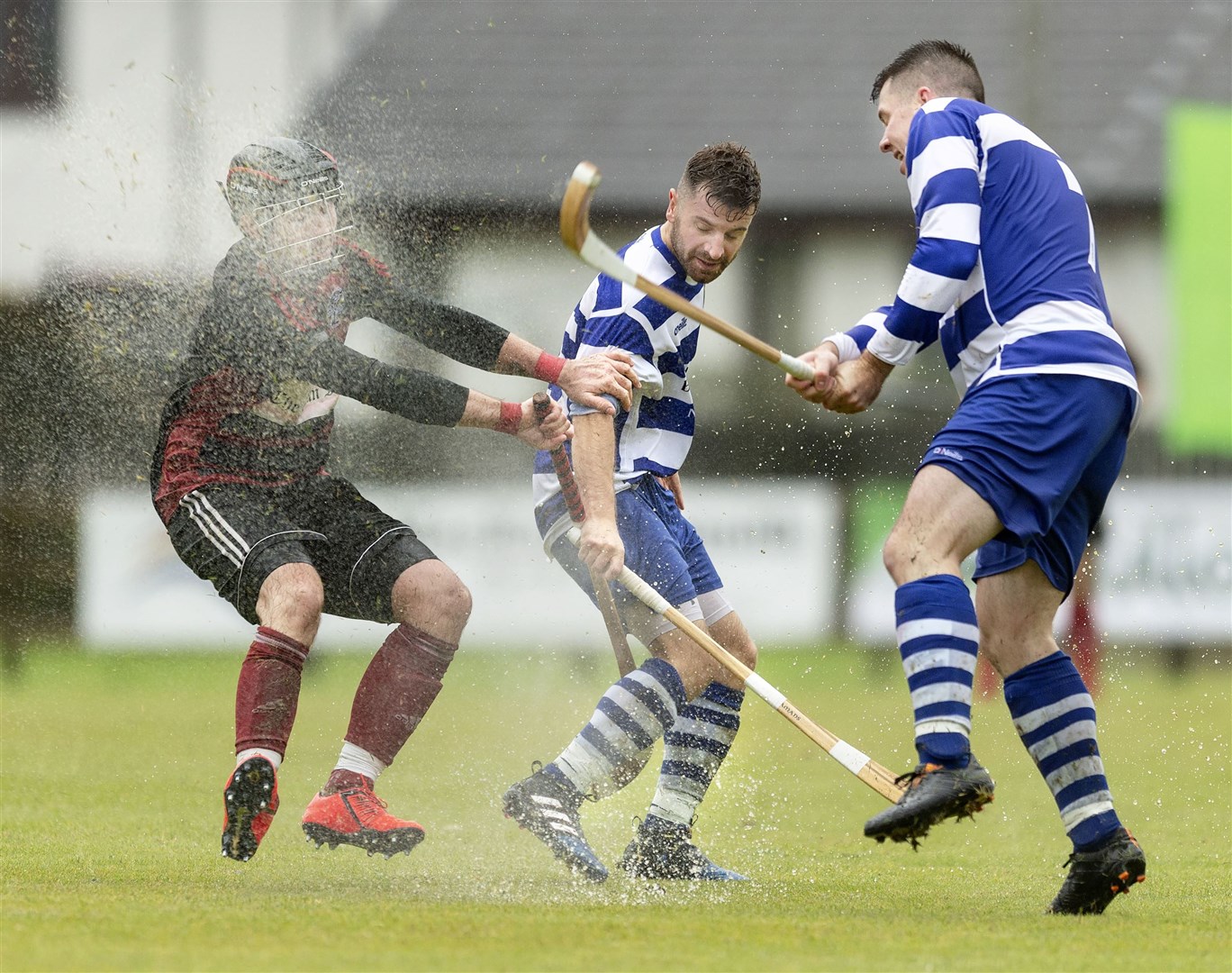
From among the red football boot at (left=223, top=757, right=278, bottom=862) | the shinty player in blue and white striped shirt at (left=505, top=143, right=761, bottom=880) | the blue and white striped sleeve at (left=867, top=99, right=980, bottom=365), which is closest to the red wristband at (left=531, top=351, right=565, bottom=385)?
the shinty player in blue and white striped shirt at (left=505, top=143, right=761, bottom=880)

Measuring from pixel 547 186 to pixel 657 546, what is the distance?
1203cm

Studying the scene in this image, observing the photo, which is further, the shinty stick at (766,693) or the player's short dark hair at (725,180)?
the player's short dark hair at (725,180)

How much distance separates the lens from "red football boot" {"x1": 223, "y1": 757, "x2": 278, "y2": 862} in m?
3.67

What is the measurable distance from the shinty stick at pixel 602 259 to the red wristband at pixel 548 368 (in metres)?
0.46

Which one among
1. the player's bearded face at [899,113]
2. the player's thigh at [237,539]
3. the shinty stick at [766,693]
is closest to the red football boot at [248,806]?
the player's thigh at [237,539]

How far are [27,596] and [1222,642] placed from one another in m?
9.48

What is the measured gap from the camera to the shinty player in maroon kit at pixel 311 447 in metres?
3.92

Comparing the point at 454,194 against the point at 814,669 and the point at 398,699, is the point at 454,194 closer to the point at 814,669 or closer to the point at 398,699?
the point at 814,669

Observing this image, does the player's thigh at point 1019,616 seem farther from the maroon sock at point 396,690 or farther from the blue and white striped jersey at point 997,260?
the maroon sock at point 396,690

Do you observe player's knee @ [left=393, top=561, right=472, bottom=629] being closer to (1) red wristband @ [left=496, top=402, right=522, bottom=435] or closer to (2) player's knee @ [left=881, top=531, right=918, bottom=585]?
(1) red wristband @ [left=496, top=402, right=522, bottom=435]

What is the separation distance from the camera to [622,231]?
667 inches

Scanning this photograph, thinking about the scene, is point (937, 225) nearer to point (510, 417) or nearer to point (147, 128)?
point (510, 417)

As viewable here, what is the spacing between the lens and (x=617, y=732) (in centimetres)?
396

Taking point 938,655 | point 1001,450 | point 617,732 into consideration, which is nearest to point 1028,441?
point 1001,450
